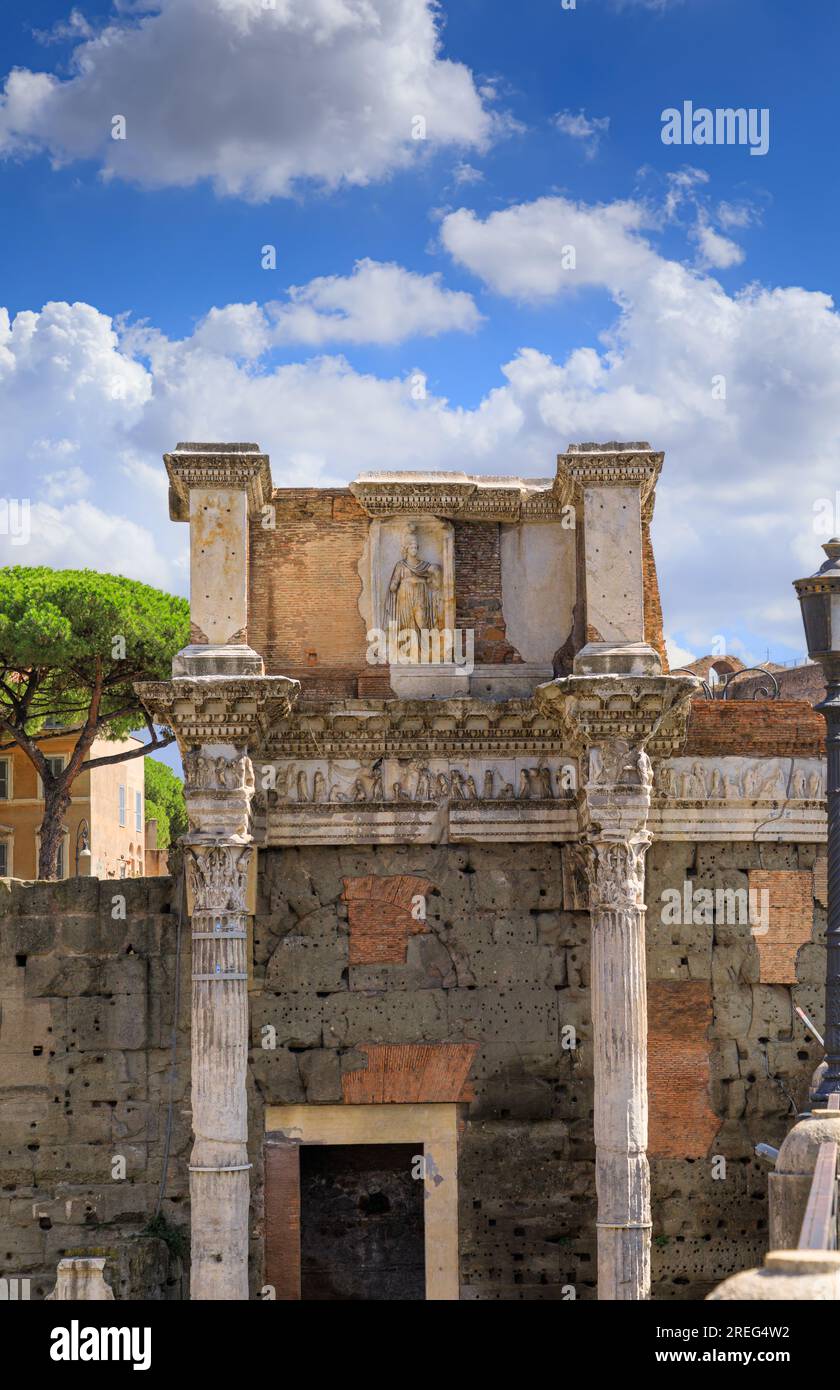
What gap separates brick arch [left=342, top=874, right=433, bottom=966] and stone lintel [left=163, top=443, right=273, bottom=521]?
10.6 feet

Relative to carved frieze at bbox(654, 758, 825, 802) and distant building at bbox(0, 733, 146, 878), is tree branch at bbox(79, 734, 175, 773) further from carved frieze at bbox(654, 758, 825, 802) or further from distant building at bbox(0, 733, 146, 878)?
carved frieze at bbox(654, 758, 825, 802)

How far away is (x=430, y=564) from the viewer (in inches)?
547

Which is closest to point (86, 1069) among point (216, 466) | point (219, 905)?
point (219, 905)

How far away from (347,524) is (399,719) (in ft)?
5.46

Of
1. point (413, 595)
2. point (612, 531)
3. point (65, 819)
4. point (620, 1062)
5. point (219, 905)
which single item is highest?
point (612, 531)

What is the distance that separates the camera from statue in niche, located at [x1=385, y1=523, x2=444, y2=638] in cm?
1383

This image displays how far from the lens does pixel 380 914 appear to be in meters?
14.0

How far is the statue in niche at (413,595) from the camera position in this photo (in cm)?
1383

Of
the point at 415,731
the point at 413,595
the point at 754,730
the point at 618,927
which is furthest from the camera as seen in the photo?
the point at 754,730

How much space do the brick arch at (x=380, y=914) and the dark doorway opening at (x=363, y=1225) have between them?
154cm

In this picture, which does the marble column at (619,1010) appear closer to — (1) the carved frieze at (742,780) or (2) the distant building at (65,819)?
(1) the carved frieze at (742,780)

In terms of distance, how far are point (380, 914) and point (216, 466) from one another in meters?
3.73

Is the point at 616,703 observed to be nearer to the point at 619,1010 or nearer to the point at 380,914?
the point at 619,1010
